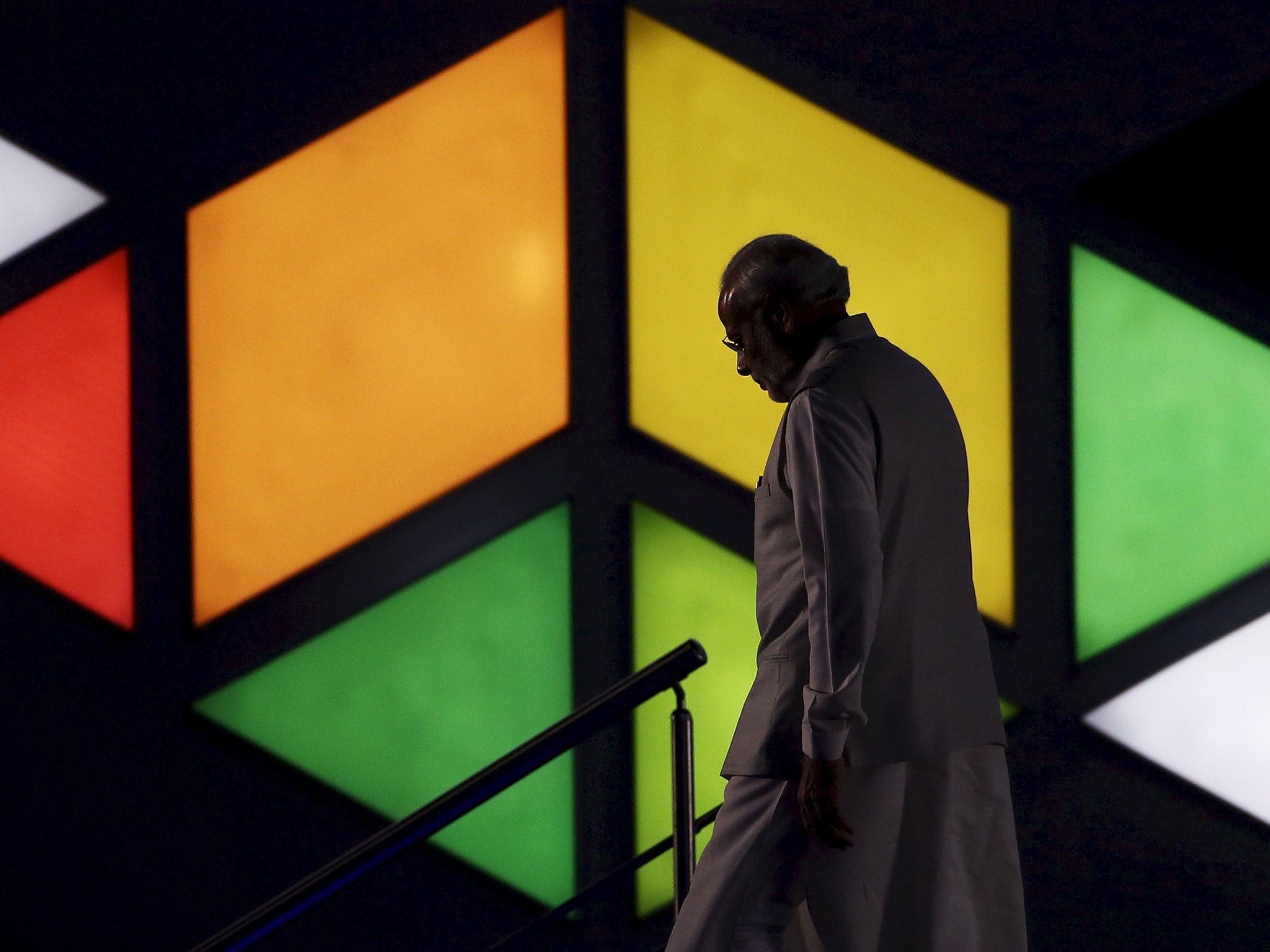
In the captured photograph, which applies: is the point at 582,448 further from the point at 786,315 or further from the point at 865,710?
the point at 865,710

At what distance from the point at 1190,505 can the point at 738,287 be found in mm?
1837

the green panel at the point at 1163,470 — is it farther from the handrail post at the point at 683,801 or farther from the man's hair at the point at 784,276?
the man's hair at the point at 784,276

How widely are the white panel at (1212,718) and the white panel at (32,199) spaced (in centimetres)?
251

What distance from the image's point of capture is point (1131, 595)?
9.39 ft

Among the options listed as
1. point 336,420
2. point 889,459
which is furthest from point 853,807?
point 336,420

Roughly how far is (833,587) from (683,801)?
0.65 meters

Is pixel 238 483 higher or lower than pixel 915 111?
lower

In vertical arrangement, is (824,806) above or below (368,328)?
below

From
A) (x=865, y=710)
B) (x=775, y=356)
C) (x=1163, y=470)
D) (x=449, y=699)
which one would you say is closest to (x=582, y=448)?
(x=449, y=699)

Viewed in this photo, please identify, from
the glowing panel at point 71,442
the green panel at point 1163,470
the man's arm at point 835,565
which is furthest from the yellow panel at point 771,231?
the man's arm at point 835,565

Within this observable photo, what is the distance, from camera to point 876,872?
1.26m

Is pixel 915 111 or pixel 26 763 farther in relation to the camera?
pixel 915 111

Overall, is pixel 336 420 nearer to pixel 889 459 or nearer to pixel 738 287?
pixel 738 287

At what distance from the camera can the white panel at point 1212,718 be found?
282 centimetres
